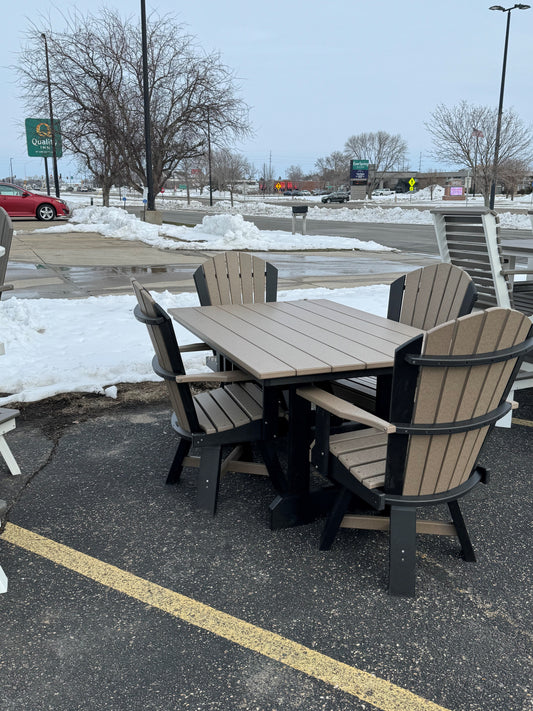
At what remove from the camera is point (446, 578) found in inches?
112

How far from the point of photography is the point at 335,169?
4700 inches

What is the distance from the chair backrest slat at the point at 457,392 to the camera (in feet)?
7.50

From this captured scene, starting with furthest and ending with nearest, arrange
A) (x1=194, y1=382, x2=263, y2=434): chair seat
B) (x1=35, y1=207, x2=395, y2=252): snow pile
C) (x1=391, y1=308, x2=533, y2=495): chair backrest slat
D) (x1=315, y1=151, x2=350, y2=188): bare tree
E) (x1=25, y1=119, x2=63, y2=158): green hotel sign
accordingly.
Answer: (x1=315, y1=151, x2=350, y2=188): bare tree, (x1=25, y1=119, x2=63, y2=158): green hotel sign, (x1=35, y1=207, x2=395, y2=252): snow pile, (x1=194, y1=382, x2=263, y2=434): chair seat, (x1=391, y1=308, x2=533, y2=495): chair backrest slat

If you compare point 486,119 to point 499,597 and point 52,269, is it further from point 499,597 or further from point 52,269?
point 499,597

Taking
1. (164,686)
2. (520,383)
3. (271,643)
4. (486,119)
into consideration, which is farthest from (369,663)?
(486,119)

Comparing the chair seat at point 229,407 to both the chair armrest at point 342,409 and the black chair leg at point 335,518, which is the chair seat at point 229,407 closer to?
the chair armrest at point 342,409

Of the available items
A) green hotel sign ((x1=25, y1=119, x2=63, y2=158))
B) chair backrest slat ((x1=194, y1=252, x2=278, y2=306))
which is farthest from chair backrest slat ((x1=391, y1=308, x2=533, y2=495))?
green hotel sign ((x1=25, y1=119, x2=63, y2=158))

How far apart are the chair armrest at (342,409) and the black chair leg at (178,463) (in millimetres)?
905

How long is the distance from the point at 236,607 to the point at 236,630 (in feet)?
0.49

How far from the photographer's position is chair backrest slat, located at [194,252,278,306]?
4.73m

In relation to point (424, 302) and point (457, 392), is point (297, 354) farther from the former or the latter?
point (424, 302)

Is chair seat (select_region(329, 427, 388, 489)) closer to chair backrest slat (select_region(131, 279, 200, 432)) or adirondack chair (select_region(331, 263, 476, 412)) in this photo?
adirondack chair (select_region(331, 263, 476, 412))

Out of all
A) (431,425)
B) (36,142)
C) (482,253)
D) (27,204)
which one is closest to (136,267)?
(482,253)

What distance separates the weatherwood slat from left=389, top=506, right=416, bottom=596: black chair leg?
716mm
